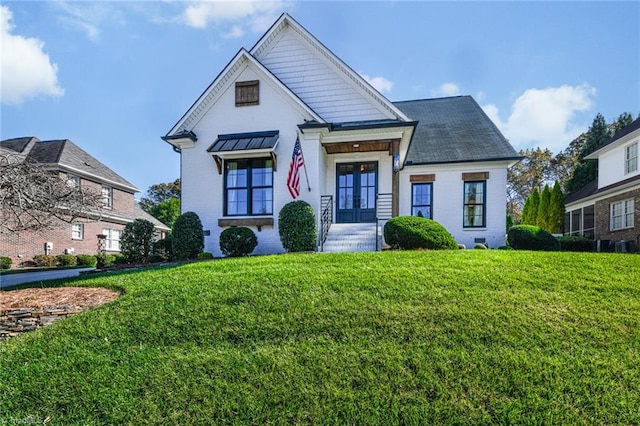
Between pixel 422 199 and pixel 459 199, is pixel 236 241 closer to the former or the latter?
pixel 422 199

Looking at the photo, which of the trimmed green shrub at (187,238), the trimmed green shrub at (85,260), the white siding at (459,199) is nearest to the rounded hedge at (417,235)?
the white siding at (459,199)

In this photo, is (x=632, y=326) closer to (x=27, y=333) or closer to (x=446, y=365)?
(x=446, y=365)

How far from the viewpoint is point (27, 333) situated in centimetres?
543

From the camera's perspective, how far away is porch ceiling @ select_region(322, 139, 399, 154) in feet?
41.2

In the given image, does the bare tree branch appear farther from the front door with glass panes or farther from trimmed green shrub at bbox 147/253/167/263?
the front door with glass panes

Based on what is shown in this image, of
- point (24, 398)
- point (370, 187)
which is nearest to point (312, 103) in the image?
point (370, 187)

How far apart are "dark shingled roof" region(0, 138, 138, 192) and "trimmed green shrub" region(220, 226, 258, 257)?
1628 cm

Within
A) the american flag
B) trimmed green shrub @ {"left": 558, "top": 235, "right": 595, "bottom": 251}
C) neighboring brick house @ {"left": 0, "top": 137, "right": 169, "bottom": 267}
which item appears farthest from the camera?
neighboring brick house @ {"left": 0, "top": 137, "right": 169, "bottom": 267}

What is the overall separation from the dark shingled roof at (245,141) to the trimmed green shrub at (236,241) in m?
2.73

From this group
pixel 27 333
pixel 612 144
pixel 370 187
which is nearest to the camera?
pixel 27 333

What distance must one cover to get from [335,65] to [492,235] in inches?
363

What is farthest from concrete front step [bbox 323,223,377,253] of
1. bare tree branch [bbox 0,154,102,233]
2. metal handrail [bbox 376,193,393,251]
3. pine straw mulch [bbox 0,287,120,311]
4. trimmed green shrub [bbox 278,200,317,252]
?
bare tree branch [bbox 0,154,102,233]

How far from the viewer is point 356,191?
1393cm

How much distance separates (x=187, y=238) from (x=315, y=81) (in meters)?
7.38
